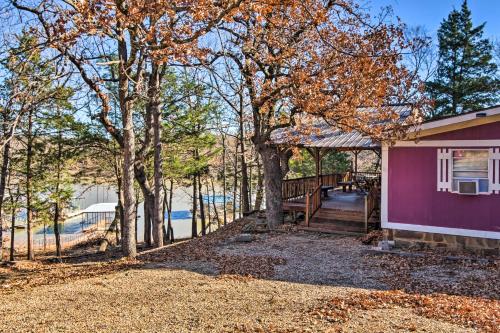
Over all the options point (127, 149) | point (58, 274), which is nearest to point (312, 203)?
point (127, 149)

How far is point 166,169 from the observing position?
17.7 m

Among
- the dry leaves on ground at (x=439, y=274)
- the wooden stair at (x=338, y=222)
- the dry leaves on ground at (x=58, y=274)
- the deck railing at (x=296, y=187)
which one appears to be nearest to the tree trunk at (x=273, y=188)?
the deck railing at (x=296, y=187)

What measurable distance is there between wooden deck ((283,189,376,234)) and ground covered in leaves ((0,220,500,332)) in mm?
2080

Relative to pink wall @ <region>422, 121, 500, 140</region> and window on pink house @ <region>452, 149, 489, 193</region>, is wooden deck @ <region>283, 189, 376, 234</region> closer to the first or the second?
window on pink house @ <region>452, 149, 489, 193</region>

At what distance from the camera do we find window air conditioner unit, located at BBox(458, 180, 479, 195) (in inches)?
354

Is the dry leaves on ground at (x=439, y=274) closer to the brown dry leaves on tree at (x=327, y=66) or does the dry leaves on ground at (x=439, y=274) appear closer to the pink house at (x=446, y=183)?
the pink house at (x=446, y=183)

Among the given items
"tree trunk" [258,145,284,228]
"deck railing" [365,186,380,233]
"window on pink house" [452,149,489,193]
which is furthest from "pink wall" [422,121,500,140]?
"tree trunk" [258,145,284,228]

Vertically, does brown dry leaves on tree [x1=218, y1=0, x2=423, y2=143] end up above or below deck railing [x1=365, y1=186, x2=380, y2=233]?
above

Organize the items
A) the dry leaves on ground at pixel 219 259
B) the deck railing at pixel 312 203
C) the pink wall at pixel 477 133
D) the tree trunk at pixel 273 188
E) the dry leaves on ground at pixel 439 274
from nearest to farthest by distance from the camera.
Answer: the dry leaves on ground at pixel 439 274 → the dry leaves on ground at pixel 219 259 → the pink wall at pixel 477 133 → the deck railing at pixel 312 203 → the tree trunk at pixel 273 188

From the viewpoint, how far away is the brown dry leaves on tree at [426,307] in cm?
523

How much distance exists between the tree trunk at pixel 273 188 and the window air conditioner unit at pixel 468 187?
20.3ft

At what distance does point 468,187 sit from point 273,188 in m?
6.43

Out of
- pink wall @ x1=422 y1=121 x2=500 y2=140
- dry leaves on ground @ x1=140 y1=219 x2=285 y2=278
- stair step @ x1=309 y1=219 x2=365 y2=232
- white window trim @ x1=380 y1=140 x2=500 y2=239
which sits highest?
pink wall @ x1=422 y1=121 x2=500 y2=140

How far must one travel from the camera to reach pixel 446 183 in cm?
941
